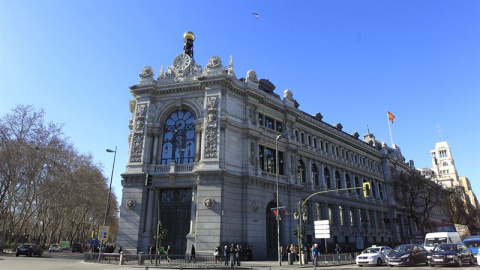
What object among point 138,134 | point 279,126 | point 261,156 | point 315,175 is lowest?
point 315,175

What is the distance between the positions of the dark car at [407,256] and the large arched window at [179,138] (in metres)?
20.7

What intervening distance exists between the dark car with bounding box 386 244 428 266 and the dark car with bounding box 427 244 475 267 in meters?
1.21

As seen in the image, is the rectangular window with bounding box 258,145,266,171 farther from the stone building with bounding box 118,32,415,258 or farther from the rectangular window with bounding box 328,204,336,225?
the rectangular window with bounding box 328,204,336,225

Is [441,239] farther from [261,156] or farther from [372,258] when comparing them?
[261,156]

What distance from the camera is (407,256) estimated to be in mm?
22578

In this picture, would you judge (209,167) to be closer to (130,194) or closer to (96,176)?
(130,194)

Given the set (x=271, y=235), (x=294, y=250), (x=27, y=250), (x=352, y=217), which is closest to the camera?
(x=294, y=250)

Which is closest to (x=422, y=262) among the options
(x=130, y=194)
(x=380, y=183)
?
(x=130, y=194)

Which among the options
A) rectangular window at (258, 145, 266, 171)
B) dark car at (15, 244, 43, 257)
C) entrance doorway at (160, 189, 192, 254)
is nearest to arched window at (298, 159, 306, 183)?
rectangular window at (258, 145, 266, 171)

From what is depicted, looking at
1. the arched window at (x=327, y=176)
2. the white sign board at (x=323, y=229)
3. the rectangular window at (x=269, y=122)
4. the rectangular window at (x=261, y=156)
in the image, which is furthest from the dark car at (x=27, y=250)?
the arched window at (x=327, y=176)

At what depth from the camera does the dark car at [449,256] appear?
2120 centimetres

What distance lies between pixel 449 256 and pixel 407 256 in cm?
257

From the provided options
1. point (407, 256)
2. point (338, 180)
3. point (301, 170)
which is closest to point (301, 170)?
point (301, 170)

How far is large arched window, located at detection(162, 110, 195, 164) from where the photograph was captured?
1373 inches
